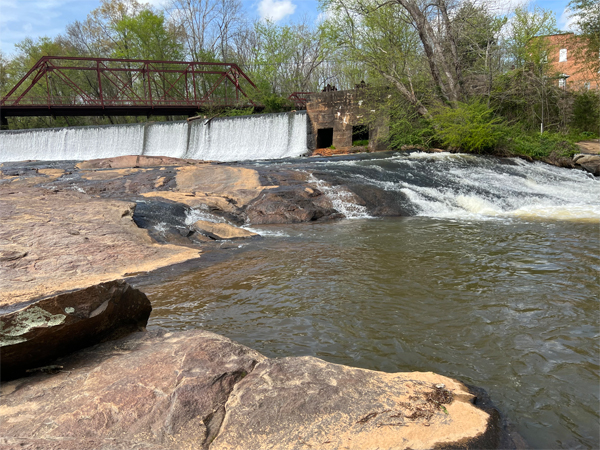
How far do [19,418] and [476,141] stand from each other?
16.4 m

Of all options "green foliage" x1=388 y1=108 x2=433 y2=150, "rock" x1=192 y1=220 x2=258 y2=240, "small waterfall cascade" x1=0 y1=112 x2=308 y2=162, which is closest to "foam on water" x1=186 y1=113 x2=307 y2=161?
"small waterfall cascade" x1=0 y1=112 x2=308 y2=162

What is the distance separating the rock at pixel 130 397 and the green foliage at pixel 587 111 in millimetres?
25944

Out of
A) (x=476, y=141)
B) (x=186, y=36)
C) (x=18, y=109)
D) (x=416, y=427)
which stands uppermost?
(x=186, y=36)

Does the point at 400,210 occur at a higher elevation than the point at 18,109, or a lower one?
lower

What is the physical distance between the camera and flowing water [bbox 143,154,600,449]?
2.69 metres

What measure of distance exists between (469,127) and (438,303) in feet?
43.7

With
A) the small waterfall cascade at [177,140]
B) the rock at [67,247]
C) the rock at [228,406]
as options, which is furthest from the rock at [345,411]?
the small waterfall cascade at [177,140]

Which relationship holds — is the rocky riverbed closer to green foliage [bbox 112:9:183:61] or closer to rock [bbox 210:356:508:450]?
rock [bbox 210:356:508:450]

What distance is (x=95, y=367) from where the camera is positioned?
2.38m

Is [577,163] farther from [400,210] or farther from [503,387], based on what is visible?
[503,387]

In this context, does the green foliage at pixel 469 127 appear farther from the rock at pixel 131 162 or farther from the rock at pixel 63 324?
the rock at pixel 63 324

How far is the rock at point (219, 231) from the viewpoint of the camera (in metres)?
7.52

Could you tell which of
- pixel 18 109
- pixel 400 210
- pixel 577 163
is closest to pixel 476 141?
pixel 577 163

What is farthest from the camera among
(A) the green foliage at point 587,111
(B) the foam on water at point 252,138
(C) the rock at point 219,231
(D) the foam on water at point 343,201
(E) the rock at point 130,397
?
(A) the green foliage at point 587,111
